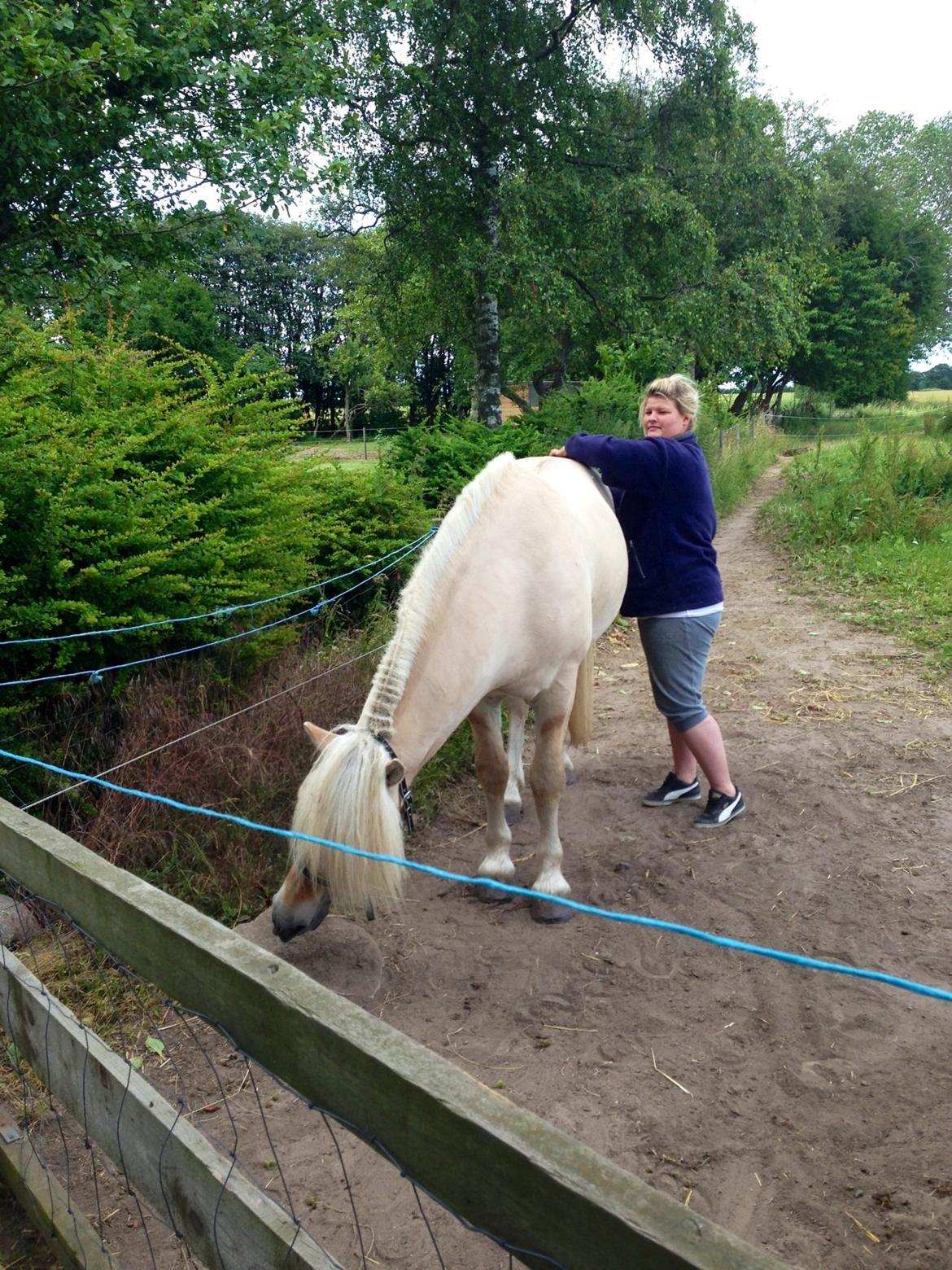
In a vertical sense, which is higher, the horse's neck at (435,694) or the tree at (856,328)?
the tree at (856,328)

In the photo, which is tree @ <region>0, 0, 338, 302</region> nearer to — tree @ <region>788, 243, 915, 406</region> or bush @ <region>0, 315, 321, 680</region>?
bush @ <region>0, 315, 321, 680</region>

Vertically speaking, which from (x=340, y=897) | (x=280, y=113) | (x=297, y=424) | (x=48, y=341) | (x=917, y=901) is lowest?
(x=917, y=901)

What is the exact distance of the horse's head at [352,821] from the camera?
2.47 meters

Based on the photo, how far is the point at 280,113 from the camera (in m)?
7.27

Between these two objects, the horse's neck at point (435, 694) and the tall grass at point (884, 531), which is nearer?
the horse's neck at point (435, 694)

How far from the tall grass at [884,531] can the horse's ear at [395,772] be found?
17.9ft

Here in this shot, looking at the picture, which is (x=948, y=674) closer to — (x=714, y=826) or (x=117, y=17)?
(x=714, y=826)

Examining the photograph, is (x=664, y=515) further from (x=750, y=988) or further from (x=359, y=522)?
(x=359, y=522)

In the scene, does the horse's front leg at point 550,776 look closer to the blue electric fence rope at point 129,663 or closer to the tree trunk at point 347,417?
the blue electric fence rope at point 129,663

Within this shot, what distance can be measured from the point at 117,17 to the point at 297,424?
3016mm

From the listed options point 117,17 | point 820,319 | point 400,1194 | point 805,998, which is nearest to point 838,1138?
point 805,998

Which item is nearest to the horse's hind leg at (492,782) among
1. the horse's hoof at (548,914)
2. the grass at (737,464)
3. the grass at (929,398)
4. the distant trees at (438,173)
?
the horse's hoof at (548,914)

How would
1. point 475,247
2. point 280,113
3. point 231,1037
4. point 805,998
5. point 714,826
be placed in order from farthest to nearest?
point 475,247, point 280,113, point 714,826, point 805,998, point 231,1037

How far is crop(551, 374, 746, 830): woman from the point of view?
162 inches
